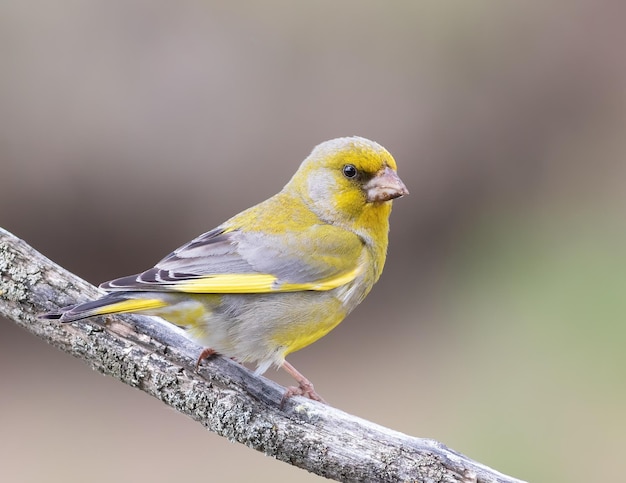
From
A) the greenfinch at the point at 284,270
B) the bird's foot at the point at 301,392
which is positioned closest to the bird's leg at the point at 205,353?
the greenfinch at the point at 284,270

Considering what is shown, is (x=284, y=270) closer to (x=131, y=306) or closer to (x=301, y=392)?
(x=301, y=392)

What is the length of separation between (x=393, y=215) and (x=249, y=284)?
14.4 feet

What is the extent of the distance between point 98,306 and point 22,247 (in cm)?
70

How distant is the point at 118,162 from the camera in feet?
24.3

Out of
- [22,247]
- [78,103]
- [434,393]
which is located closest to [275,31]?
[78,103]

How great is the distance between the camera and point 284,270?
12.2ft

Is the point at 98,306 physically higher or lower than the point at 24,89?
lower

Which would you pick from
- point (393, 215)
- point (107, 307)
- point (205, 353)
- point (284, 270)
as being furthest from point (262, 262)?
point (393, 215)

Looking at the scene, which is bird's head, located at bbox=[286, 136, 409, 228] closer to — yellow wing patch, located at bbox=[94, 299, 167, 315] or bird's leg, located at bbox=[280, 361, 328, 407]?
bird's leg, located at bbox=[280, 361, 328, 407]

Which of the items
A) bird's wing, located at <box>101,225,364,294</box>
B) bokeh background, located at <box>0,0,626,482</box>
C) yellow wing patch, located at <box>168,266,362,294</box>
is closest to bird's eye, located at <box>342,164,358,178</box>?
bird's wing, located at <box>101,225,364,294</box>

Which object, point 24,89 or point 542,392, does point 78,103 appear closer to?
point 24,89

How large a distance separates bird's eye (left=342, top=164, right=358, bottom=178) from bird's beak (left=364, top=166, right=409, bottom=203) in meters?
0.08

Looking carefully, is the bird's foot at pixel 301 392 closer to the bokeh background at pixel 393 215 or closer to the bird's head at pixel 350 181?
the bird's head at pixel 350 181

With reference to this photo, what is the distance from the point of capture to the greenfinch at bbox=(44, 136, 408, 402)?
343cm
